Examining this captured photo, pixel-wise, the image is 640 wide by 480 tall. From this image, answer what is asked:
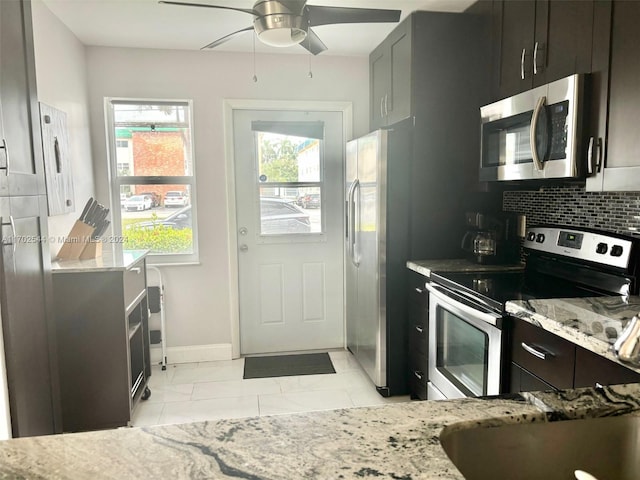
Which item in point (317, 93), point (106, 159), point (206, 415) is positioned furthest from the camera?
point (317, 93)

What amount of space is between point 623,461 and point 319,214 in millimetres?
3067

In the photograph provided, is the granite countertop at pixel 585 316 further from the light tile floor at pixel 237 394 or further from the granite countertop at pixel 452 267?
the light tile floor at pixel 237 394

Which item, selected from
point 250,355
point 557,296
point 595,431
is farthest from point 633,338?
point 250,355

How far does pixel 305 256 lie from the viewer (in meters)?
3.81

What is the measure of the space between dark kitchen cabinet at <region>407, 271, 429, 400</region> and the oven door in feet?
0.36

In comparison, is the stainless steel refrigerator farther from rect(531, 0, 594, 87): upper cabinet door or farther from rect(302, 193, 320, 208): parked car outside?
rect(531, 0, 594, 87): upper cabinet door

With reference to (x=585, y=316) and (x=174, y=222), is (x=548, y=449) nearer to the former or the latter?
(x=585, y=316)

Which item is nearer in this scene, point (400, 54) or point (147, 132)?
point (400, 54)

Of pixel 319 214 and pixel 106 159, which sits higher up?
pixel 106 159

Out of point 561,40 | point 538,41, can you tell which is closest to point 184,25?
point 538,41

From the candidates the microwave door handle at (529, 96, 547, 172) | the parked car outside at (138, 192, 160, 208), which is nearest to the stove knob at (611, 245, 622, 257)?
the microwave door handle at (529, 96, 547, 172)

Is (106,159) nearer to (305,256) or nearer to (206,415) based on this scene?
(305,256)

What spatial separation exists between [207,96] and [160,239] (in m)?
1.18

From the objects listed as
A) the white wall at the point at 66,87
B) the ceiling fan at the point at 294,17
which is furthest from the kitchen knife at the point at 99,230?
the ceiling fan at the point at 294,17
